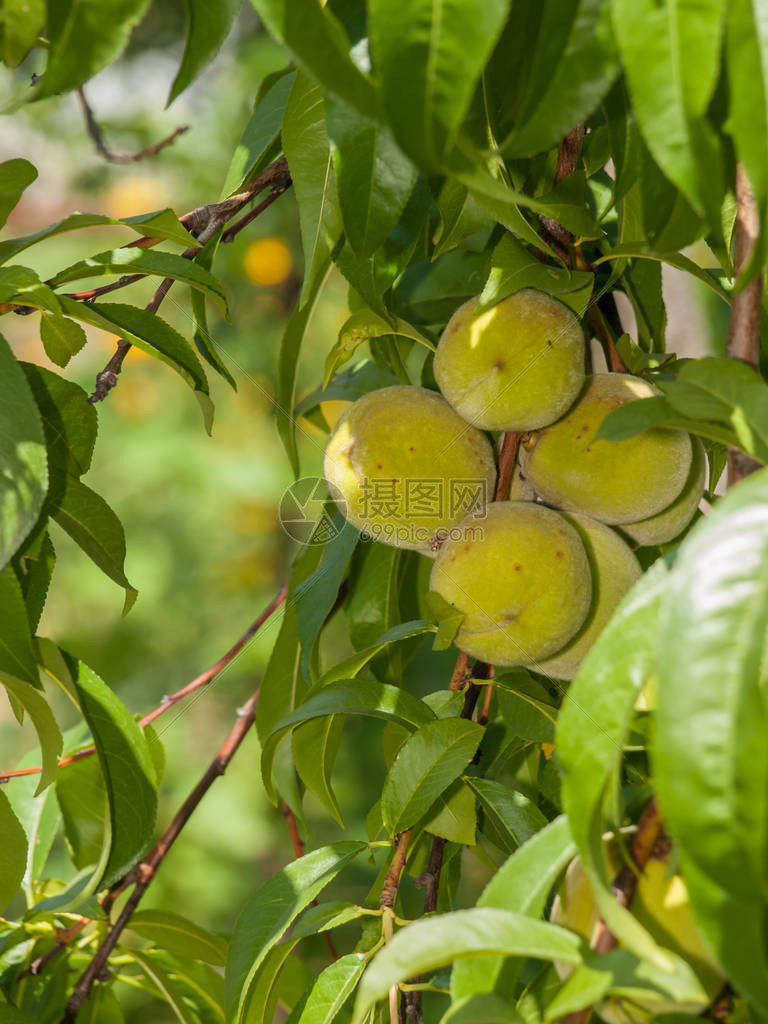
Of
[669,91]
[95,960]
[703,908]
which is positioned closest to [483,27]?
[669,91]

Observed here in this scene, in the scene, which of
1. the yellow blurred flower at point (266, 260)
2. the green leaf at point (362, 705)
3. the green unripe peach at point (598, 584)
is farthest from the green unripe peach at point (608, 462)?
the yellow blurred flower at point (266, 260)

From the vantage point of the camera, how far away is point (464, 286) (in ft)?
2.57

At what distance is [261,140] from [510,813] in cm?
50

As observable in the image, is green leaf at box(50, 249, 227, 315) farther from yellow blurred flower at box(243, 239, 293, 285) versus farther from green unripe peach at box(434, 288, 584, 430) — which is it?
yellow blurred flower at box(243, 239, 293, 285)

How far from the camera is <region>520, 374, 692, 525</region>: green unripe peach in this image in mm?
628

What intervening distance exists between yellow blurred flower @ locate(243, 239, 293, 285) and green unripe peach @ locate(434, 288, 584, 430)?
4.84 feet

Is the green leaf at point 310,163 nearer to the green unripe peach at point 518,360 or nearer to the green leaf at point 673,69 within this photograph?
the green unripe peach at point 518,360

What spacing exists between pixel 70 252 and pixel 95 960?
1705 mm

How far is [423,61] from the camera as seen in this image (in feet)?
0.97

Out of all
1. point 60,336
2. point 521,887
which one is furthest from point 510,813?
point 60,336

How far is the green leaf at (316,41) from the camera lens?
12.5 inches

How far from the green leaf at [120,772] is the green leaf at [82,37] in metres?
0.41

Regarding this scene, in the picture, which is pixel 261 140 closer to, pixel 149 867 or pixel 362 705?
pixel 362 705

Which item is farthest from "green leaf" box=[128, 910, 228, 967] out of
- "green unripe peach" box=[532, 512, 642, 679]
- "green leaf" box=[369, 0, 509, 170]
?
"green leaf" box=[369, 0, 509, 170]
